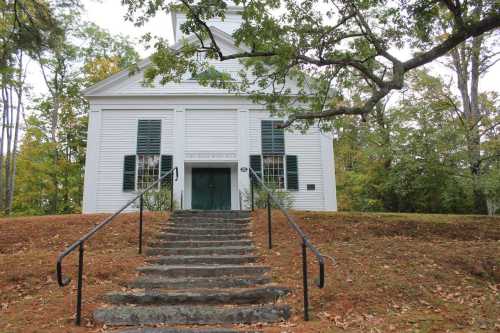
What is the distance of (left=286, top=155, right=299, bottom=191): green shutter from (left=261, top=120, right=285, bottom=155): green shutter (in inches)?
14.8

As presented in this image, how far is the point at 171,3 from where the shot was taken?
278 inches

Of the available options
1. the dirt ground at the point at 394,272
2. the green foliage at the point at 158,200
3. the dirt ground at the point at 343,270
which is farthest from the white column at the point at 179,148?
the dirt ground at the point at 394,272

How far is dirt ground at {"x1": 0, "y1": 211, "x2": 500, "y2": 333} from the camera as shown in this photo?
4.29 meters

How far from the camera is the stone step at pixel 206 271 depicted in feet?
18.8

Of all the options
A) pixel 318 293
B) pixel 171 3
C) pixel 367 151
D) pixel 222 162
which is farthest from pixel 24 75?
pixel 318 293

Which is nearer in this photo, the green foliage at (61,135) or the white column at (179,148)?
the white column at (179,148)

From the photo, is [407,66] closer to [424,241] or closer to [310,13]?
[310,13]

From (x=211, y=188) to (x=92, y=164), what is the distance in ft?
13.5

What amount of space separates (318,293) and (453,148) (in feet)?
29.6

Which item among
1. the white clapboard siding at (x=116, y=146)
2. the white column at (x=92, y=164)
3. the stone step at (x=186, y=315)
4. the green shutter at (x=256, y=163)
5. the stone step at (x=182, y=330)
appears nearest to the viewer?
the stone step at (x=182, y=330)

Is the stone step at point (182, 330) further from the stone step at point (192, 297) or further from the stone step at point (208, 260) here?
the stone step at point (208, 260)

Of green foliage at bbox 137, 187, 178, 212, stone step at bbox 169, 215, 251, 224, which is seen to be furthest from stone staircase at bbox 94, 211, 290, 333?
green foliage at bbox 137, 187, 178, 212

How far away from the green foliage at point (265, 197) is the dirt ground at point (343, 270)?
2.36 meters

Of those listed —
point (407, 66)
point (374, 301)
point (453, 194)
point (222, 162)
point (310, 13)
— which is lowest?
point (374, 301)
